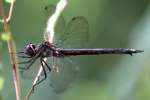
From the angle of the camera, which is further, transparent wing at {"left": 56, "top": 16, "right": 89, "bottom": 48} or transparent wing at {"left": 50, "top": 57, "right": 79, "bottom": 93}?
transparent wing at {"left": 56, "top": 16, "right": 89, "bottom": 48}

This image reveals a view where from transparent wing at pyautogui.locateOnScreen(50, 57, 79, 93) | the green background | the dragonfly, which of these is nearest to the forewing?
the dragonfly

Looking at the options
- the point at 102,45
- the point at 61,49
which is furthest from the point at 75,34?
the point at 102,45

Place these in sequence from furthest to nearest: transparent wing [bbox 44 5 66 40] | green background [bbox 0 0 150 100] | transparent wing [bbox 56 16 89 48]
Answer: green background [bbox 0 0 150 100], transparent wing [bbox 56 16 89 48], transparent wing [bbox 44 5 66 40]

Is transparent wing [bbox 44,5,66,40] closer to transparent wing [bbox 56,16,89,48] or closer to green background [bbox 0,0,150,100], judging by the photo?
transparent wing [bbox 56,16,89,48]

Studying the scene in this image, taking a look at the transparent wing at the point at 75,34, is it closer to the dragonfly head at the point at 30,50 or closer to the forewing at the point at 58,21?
the forewing at the point at 58,21

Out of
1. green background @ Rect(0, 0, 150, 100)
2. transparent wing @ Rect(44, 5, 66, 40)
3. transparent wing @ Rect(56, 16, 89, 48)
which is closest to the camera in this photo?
transparent wing @ Rect(44, 5, 66, 40)

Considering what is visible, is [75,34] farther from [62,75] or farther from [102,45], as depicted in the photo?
[102,45]

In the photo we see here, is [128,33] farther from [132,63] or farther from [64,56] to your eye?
[64,56]
